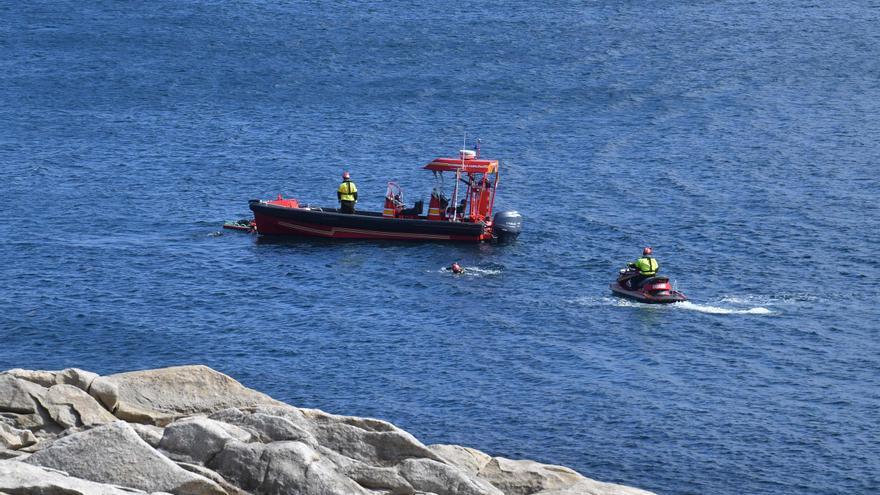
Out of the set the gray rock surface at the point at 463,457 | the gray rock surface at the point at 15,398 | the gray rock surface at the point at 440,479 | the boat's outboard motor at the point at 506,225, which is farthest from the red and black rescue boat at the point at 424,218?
the gray rock surface at the point at 440,479

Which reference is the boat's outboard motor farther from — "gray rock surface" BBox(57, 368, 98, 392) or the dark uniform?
"gray rock surface" BBox(57, 368, 98, 392)

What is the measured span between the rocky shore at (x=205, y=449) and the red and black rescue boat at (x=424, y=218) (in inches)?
1578

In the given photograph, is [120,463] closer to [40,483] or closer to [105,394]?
[40,483]

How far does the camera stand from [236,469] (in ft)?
88.5

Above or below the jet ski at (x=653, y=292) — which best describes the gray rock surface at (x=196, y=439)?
above

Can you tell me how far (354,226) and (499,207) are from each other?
11.3 metres

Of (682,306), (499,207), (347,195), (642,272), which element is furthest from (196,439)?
(499,207)

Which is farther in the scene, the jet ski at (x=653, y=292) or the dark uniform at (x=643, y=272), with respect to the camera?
the dark uniform at (x=643, y=272)

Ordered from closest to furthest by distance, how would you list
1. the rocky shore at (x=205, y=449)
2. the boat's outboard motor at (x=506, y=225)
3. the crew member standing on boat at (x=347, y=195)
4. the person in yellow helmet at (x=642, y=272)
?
the rocky shore at (x=205, y=449), the person in yellow helmet at (x=642, y=272), the boat's outboard motor at (x=506, y=225), the crew member standing on boat at (x=347, y=195)

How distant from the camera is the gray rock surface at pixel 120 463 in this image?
25922mm

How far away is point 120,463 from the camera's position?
26141 mm

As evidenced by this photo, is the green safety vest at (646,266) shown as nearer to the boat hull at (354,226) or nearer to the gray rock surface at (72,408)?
the boat hull at (354,226)

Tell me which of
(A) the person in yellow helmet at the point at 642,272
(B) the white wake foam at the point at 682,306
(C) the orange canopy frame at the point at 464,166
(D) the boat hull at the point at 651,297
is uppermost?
(C) the orange canopy frame at the point at 464,166

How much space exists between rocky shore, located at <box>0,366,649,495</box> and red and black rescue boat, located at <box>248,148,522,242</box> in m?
40.1
